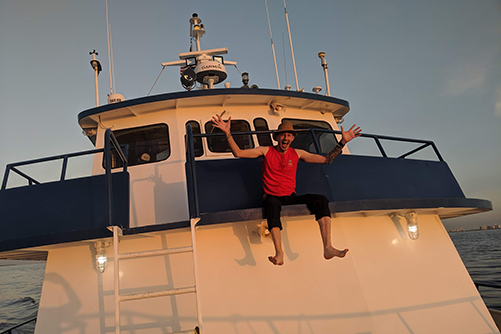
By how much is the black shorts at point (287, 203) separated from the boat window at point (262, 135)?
7.11 feet

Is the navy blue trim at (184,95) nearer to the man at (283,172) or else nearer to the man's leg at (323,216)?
the man at (283,172)

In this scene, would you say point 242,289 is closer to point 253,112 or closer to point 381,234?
point 381,234

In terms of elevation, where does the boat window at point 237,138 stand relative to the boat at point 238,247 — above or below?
above

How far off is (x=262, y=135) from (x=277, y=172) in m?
2.16

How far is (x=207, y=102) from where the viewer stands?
6.02 m

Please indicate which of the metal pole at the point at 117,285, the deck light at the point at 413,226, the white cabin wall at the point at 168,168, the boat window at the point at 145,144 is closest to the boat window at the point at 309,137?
the white cabin wall at the point at 168,168

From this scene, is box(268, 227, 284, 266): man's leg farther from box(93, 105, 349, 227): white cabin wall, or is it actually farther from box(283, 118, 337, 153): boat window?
box(283, 118, 337, 153): boat window

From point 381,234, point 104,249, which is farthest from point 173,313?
point 381,234

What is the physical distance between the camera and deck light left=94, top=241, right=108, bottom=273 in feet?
14.5

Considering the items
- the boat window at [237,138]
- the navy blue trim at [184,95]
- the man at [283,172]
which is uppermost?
the navy blue trim at [184,95]

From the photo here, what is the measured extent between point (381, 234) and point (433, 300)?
3.71 ft

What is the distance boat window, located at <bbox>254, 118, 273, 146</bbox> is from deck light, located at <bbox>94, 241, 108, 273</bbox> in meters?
3.04

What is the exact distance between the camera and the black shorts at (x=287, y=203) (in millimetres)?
3693

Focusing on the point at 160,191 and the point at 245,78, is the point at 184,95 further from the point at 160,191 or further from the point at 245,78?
the point at 245,78
